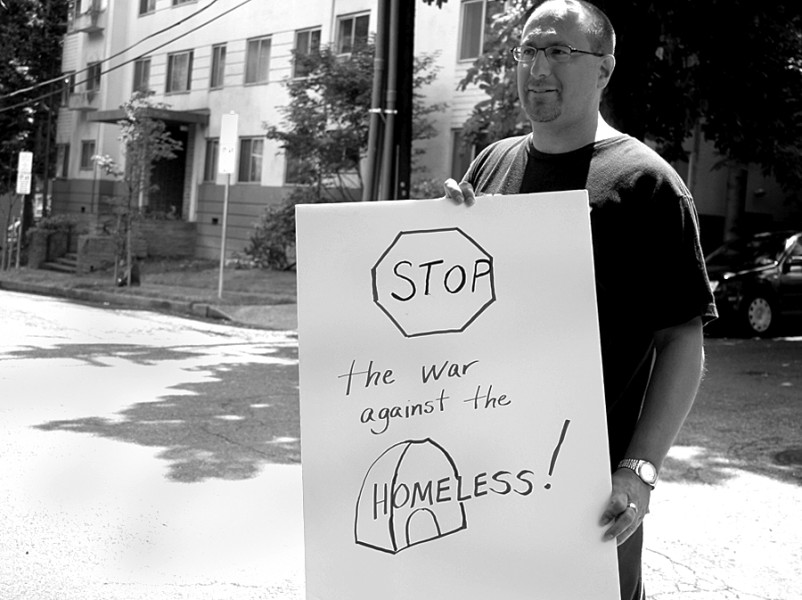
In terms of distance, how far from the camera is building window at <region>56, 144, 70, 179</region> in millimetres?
41031

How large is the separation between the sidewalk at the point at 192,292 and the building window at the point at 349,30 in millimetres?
6062

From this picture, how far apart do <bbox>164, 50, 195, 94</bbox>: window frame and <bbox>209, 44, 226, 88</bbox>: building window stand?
1274 millimetres

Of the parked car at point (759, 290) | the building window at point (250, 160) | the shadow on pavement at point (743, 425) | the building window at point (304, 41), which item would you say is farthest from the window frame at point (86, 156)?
the shadow on pavement at point (743, 425)

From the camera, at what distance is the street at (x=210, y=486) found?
4891 millimetres

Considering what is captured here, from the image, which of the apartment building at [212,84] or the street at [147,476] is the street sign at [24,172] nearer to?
the apartment building at [212,84]

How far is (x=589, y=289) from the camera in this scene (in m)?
2.39

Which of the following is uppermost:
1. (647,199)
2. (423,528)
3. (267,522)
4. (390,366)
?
(647,199)

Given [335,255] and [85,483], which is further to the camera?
[85,483]

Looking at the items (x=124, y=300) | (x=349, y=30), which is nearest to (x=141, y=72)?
(x=349, y=30)

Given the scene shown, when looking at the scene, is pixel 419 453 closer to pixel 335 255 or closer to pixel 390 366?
pixel 390 366

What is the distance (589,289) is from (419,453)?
497 millimetres

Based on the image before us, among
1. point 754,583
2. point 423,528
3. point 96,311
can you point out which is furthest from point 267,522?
point 96,311

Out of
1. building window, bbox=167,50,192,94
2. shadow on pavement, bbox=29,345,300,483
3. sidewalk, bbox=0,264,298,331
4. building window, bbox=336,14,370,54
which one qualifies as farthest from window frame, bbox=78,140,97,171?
shadow on pavement, bbox=29,345,300,483

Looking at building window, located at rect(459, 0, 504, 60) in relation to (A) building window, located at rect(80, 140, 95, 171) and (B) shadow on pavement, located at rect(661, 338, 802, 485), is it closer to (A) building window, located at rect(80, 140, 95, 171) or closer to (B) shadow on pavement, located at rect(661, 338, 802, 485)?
(B) shadow on pavement, located at rect(661, 338, 802, 485)
